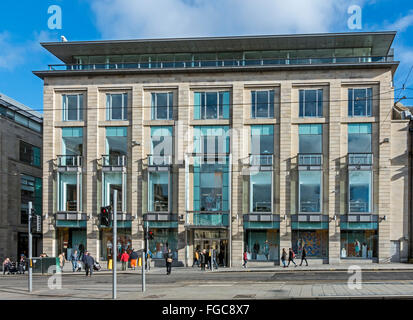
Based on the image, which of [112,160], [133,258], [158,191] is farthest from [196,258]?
[112,160]

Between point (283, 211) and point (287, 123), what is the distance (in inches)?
273

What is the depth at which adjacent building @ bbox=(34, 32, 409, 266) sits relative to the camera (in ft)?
126

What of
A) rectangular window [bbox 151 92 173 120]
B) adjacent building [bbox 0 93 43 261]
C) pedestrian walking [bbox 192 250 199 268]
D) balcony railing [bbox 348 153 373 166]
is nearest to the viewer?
pedestrian walking [bbox 192 250 199 268]

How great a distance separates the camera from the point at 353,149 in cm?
3875

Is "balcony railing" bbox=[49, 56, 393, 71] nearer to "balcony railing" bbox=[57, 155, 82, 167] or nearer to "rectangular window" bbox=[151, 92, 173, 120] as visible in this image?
"rectangular window" bbox=[151, 92, 173, 120]

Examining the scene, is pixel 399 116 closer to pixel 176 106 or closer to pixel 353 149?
pixel 353 149

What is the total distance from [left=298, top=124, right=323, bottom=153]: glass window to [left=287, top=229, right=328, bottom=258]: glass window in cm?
644

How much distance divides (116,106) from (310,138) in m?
16.1

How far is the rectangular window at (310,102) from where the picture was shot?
39.3 m

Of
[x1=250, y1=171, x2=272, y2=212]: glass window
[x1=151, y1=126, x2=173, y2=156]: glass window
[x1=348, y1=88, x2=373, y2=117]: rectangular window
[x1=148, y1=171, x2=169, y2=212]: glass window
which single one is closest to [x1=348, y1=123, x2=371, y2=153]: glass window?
[x1=348, y1=88, x2=373, y2=117]: rectangular window

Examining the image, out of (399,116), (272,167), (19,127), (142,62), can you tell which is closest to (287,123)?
(272,167)

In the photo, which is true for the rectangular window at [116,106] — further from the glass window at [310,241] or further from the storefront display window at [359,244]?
the storefront display window at [359,244]

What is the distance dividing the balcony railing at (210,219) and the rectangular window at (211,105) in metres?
7.74
